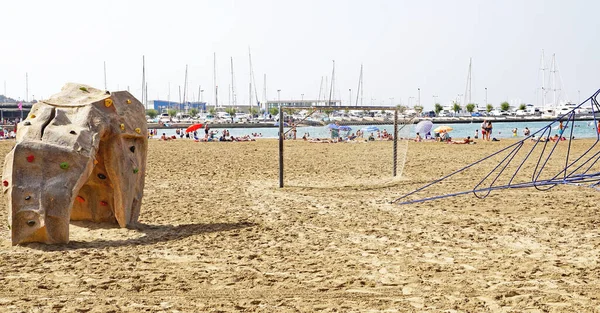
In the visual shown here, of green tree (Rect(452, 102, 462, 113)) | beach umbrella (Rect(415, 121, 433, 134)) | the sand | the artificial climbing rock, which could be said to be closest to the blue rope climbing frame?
the sand

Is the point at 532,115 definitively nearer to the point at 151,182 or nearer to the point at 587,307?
the point at 151,182

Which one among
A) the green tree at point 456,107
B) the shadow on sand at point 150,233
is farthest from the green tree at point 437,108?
the shadow on sand at point 150,233

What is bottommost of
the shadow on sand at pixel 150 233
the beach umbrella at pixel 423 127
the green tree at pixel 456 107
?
the shadow on sand at pixel 150 233

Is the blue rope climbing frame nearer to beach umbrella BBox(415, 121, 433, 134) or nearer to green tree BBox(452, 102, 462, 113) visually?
beach umbrella BBox(415, 121, 433, 134)

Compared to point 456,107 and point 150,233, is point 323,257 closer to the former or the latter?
point 150,233

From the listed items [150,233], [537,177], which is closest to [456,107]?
[537,177]

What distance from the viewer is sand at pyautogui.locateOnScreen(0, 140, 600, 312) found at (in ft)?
19.6

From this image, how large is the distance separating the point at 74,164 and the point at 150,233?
1713 mm

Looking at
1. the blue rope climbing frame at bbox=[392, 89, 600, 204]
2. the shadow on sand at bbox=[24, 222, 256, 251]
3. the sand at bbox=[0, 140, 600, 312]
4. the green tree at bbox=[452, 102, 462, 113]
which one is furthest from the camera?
the green tree at bbox=[452, 102, 462, 113]

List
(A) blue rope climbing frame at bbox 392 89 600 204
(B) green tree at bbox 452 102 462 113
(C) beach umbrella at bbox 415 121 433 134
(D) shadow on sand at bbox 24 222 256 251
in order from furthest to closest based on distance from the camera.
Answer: (B) green tree at bbox 452 102 462 113, (C) beach umbrella at bbox 415 121 433 134, (A) blue rope climbing frame at bbox 392 89 600 204, (D) shadow on sand at bbox 24 222 256 251

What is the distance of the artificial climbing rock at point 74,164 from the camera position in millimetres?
7949

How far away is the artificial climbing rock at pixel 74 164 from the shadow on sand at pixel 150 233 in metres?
0.15

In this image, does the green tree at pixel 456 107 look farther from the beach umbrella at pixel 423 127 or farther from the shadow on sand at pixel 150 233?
the shadow on sand at pixel 150 233

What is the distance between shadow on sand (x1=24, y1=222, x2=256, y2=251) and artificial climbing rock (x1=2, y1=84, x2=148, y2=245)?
15 cm
